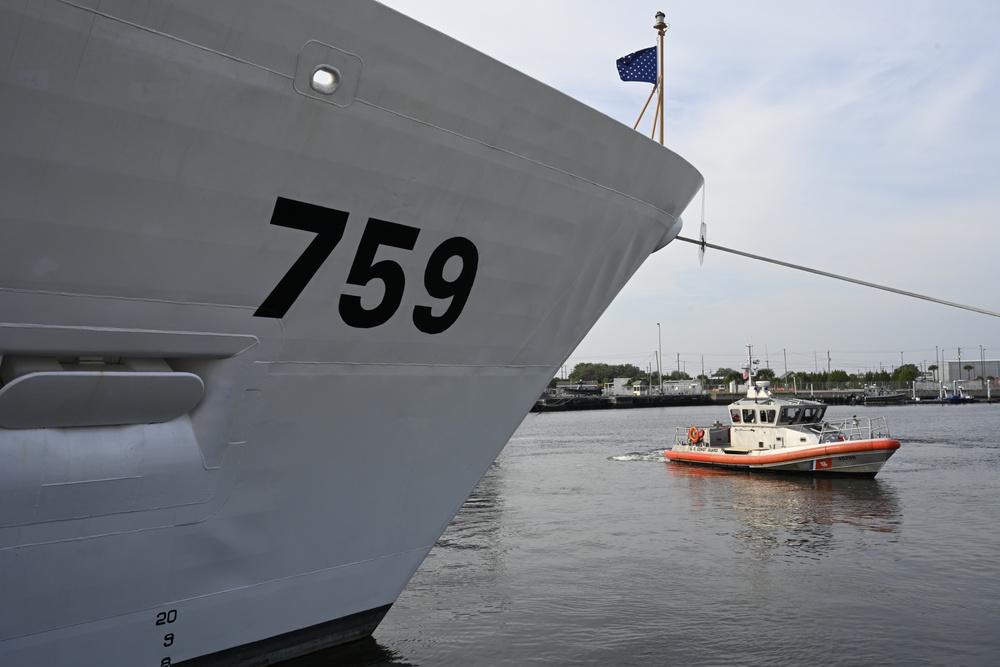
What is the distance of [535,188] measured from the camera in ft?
18.2

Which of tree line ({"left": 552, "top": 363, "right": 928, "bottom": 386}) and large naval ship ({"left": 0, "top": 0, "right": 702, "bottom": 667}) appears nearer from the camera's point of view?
large naval ship ({"left": 0, "top": 0, "right": 702, "bottom": 667})

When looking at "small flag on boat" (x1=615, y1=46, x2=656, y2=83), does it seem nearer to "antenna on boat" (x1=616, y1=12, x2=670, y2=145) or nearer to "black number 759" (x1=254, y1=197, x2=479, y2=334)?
"antenna on boat" (x1=616, y1=12, x2=670, y2=145)

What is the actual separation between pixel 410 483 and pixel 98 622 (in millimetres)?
2318

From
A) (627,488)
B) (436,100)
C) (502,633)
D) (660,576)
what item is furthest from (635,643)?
(627,488)

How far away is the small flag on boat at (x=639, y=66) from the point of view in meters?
7.52

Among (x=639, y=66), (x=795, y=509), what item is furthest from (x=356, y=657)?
(x=795, y=509)

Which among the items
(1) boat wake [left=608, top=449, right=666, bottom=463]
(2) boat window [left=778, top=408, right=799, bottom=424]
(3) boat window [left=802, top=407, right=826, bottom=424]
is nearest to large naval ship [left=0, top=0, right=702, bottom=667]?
(2) boat window [left=778, top=408, right=799, bottom=424]

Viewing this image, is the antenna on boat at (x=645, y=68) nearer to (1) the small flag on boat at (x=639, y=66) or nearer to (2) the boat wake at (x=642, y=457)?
(1) the small flag on boat at (x=639, y=66)

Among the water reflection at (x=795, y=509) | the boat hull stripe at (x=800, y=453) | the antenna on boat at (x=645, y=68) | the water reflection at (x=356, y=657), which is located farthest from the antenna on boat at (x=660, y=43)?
the boat hull stripe at (x=800, y=453)

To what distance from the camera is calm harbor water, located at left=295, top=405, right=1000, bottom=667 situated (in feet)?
28.0

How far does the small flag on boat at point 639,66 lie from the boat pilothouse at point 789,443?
20687mm

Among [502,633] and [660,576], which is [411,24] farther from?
[660,576]

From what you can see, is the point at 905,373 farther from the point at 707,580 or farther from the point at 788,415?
the point at 707,580

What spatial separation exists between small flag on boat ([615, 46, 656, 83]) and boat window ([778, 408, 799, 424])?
22436mm
